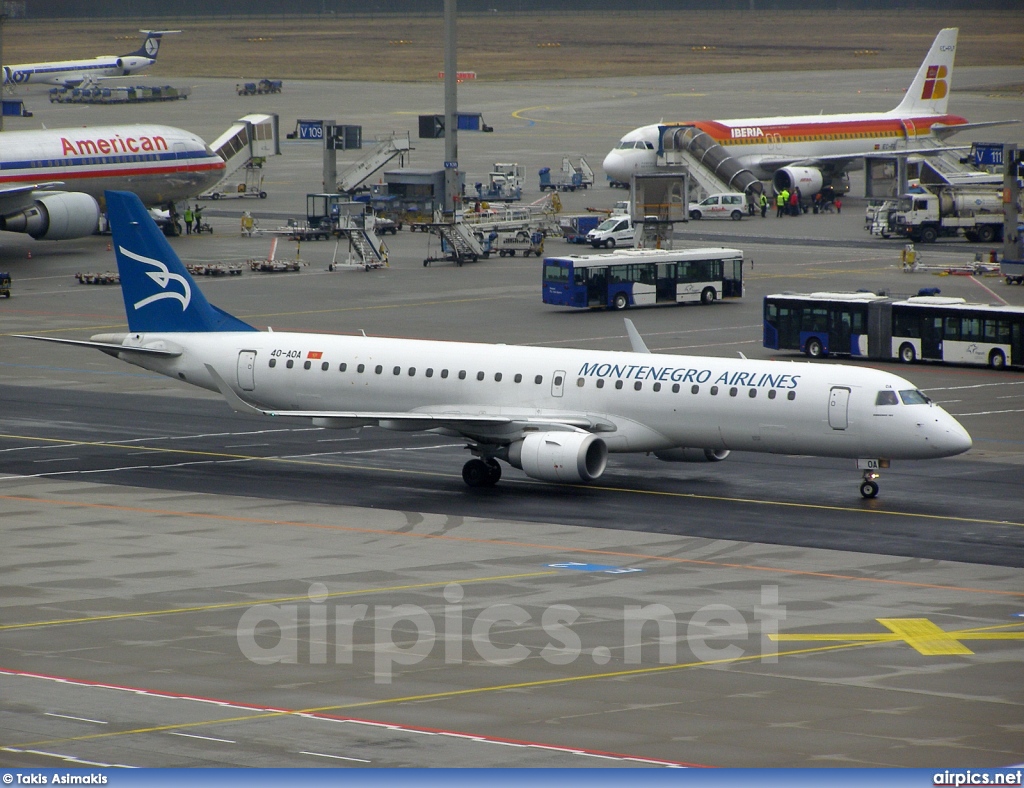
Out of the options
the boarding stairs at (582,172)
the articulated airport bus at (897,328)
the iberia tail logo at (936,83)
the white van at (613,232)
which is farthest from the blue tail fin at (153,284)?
the iberia tail logo at (936,83)

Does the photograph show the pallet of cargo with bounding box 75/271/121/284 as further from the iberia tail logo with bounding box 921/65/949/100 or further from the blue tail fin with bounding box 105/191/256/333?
the iberia tail logo with bounding box 921/65/949/100

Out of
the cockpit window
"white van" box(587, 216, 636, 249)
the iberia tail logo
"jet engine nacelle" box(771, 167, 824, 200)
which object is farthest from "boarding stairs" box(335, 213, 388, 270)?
the cockpit window

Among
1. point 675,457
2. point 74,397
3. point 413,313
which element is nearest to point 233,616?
point 675,457

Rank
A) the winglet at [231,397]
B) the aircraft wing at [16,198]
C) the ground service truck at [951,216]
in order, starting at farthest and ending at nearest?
1. the ground service truck at [951,216]
2. the aircraft wing at [16,198]
3. the winglet at [231,397]

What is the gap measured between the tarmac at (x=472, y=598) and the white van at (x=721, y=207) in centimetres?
6046

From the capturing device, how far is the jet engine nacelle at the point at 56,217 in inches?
4126

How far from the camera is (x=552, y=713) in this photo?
28109 millimetres

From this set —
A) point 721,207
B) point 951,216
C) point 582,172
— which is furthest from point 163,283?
point 582,172

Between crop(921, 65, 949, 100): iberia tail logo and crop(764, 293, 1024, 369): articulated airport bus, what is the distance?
244 ft

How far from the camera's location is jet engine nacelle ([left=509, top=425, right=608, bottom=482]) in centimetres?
4731

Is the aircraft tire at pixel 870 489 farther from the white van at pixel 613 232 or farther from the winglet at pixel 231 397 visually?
the white van at pixel 613 232

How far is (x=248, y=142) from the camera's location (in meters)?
141

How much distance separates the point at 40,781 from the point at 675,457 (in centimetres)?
3253

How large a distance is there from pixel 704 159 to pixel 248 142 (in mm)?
38122
